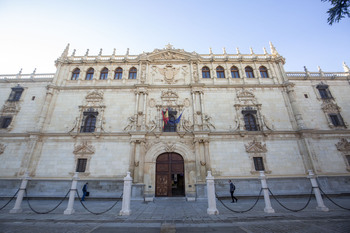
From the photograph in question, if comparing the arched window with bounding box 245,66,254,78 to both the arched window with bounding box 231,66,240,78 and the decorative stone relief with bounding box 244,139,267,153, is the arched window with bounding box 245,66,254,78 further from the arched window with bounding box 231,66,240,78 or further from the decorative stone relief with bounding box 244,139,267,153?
the decorative stone relief with bounding box 244,139,267,153

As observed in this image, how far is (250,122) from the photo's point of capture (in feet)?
55.0

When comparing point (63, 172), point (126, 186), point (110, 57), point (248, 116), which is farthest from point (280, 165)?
point (110, 57)

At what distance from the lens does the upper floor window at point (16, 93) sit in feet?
59.8

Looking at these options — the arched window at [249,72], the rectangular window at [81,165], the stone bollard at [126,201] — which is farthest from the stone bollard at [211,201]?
the arched window at [249,72]

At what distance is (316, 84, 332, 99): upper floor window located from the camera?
1823 centimetres

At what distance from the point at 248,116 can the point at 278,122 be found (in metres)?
3.08

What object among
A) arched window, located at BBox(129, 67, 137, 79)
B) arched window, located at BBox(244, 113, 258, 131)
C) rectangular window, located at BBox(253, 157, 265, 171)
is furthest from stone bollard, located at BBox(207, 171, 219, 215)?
arched window, located at BBox(129, 67, 137, 79)

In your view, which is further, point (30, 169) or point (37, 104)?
point (37, 104)

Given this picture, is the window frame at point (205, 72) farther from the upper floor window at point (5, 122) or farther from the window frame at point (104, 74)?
the upper floor window at point (5, 122)

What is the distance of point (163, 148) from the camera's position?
15.5 m

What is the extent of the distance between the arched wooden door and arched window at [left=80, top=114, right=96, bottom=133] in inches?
312

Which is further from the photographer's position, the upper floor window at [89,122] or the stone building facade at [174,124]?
the upper floor window at [89,122]

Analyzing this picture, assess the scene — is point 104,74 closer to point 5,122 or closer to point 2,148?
point 5,122

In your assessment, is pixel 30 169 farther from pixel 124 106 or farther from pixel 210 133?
pixel 210 133
